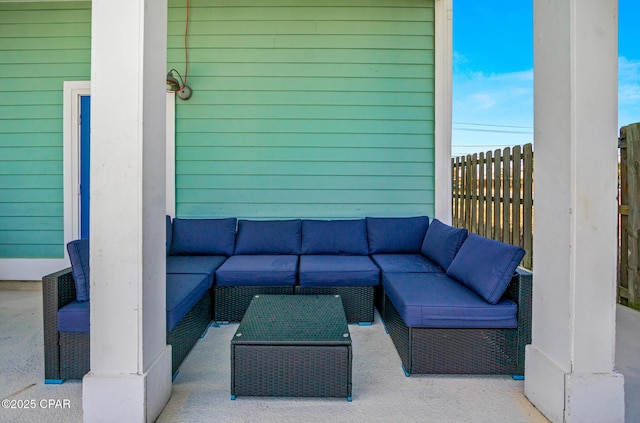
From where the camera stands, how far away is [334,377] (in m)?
1.96

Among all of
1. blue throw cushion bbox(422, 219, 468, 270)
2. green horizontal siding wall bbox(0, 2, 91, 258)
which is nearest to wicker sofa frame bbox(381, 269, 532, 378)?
blue throw cushion bbox(422, 219, 468, 270)

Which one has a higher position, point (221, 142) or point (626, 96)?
point (626, 96)

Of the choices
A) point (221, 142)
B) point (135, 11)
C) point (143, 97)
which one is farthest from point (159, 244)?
point (221, 142)

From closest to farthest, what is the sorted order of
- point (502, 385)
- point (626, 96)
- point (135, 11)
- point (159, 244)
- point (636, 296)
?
point (135, 11), point (159, 244), point (502, 385), point (636, 296), point (626, 96)

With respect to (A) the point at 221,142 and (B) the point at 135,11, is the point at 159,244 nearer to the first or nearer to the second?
(B) the point at 135,11

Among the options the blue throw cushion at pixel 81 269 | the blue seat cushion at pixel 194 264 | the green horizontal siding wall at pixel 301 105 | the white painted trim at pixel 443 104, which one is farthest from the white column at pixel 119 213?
the white painted trim at pixel 443 104

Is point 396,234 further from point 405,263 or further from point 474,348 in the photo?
point 474,348

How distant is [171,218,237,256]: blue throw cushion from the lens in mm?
3730

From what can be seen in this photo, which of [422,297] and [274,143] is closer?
[422,297]

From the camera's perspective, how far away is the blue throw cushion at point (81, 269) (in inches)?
84.6

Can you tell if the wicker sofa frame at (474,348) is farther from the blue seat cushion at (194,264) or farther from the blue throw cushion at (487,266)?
the blue seat cushion at (194,264)

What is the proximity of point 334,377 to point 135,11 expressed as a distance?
2.04 metres

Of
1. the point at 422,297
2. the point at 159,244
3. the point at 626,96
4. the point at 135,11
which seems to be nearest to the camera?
the point at 135,11

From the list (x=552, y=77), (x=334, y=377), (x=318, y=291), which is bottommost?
(x=334, y=377)
